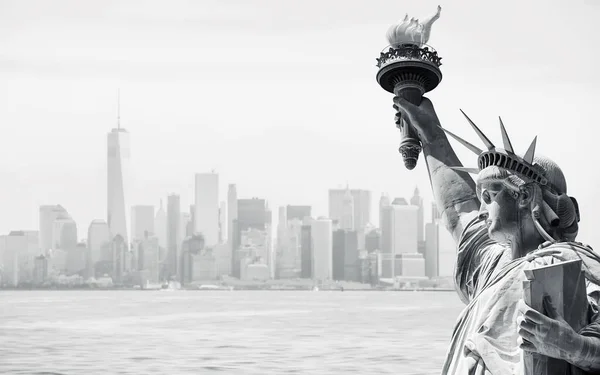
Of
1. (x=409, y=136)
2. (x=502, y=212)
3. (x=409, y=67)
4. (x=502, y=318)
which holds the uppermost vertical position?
(x=409, y=67)

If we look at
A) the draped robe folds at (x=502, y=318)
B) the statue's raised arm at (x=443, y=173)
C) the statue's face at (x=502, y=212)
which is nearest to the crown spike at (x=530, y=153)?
the statue's face at (x=502, y=212)

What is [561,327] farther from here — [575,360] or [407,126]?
[407,126]

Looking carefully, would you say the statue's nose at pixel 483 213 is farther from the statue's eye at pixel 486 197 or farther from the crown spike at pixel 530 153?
the crown spike at pixel 530 153

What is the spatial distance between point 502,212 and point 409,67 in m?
1.33

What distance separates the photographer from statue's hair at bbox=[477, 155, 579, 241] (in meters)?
3.30

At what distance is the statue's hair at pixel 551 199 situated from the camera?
3301mm

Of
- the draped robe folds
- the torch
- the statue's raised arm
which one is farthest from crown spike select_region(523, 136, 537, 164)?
the torch

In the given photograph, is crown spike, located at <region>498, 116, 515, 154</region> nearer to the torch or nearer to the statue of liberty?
the statue of liberty

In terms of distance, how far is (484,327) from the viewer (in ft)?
10.7

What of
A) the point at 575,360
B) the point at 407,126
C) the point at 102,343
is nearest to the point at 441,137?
the point at 407,126

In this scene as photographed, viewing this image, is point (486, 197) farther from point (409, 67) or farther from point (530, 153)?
point (409, 67)

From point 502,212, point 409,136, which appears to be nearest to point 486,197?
point 502,212

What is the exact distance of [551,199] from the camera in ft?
10.9

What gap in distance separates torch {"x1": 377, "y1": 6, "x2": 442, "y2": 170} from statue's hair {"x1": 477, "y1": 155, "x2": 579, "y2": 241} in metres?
1.21
